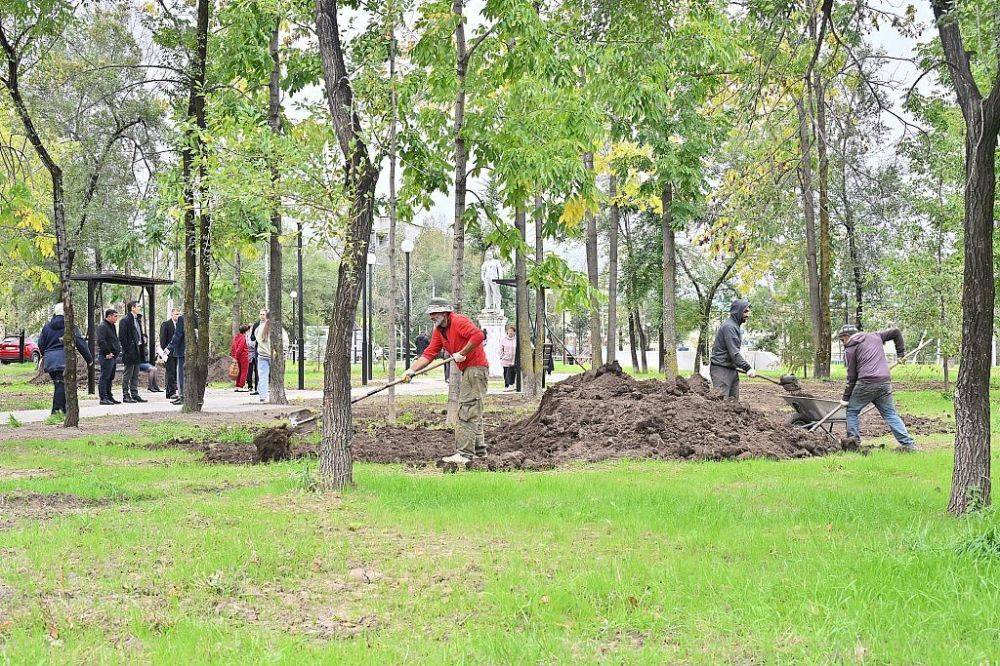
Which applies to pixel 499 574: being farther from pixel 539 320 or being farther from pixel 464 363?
pixel 539 320

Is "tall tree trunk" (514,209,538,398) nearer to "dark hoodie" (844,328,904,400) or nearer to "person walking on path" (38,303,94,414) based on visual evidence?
"person walking on path" (38,303,94,414)

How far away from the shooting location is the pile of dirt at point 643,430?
1137cm

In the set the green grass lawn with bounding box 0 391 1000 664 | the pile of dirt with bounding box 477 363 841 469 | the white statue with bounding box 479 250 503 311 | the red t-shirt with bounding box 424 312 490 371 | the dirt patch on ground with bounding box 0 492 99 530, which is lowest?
the green grass lawn with bounding box 0 391 1000 664

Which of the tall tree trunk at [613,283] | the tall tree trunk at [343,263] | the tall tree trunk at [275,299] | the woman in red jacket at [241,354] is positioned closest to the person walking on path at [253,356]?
the woman in red jacket at [241,354]

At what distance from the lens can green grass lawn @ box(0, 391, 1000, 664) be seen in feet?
14.4

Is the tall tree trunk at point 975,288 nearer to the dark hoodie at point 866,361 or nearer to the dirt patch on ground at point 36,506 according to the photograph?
the dark hoodie at point 866,361

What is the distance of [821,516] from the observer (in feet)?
23.6

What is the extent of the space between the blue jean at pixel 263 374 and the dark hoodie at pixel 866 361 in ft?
42.7

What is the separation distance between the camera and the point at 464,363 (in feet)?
35.8

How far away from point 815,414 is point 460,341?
220 inches

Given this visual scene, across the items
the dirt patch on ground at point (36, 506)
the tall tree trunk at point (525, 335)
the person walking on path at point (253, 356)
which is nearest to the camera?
the dirt patch on ground at point (36, 506)

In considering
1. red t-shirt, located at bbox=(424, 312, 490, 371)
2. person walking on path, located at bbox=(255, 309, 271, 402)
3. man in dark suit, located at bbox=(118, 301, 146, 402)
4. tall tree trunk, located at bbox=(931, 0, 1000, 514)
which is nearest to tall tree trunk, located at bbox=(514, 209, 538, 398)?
person walking on path, located at bbox=(255, 309, 271, 402)

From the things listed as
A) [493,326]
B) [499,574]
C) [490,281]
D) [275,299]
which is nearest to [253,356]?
[275,299]

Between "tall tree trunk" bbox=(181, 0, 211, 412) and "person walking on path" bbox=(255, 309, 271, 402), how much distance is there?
2.84 meters
